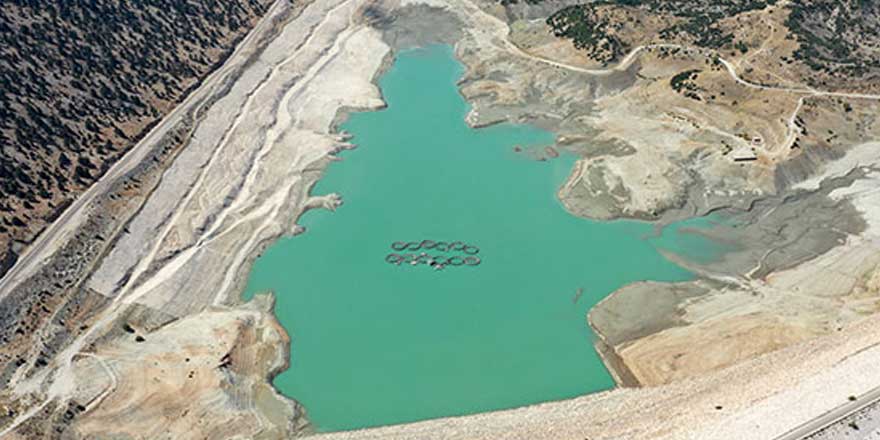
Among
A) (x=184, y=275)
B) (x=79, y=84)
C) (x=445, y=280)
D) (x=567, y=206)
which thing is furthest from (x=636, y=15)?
(x=79, y=84)

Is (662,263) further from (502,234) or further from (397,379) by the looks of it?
(397,379)

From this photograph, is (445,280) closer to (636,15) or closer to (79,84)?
(79,84)

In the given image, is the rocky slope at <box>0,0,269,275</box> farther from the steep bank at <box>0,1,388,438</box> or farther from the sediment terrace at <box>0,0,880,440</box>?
the steep bank at <box>0,1,388,438</box>

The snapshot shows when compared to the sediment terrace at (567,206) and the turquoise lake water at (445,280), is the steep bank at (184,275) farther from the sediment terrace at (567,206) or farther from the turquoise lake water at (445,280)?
the turquoise lake water at (445,280)

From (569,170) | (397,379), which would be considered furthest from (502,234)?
(397,379)

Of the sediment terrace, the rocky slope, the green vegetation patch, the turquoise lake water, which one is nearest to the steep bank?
the sediment terrace
